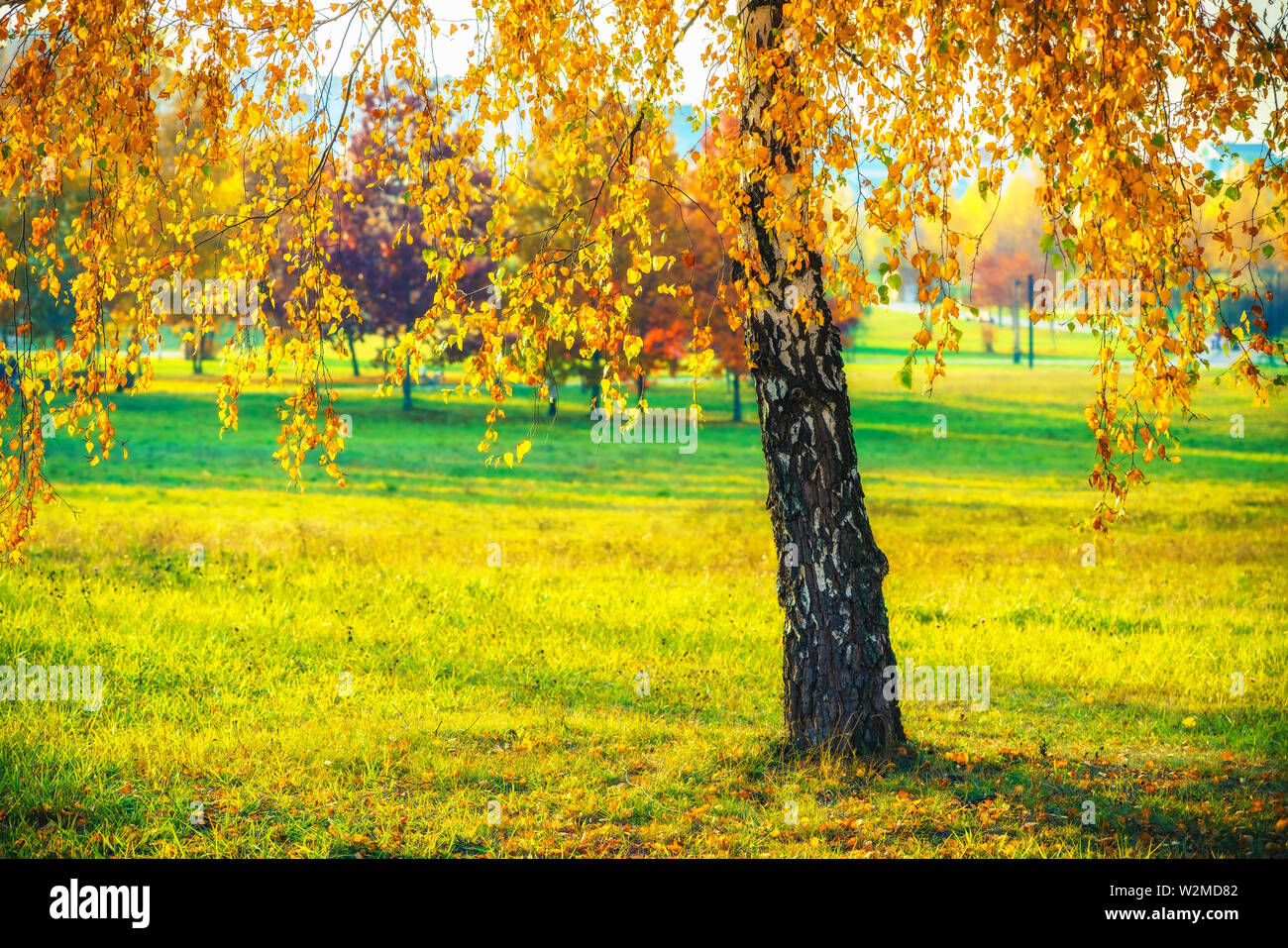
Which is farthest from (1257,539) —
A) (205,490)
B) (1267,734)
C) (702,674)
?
(205,490)

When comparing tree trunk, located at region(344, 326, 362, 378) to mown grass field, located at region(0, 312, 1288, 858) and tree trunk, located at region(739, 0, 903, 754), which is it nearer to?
mown grass field, located at region(0, 312, 1288, 858)

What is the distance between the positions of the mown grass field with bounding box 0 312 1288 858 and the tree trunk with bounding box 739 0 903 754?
0.54 meters

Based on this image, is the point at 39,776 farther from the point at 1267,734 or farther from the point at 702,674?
the point at 1267,734

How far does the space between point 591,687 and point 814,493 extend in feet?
10.7

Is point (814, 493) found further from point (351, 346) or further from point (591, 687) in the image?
point (351, 346)

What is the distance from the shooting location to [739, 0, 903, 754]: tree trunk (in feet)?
23.5

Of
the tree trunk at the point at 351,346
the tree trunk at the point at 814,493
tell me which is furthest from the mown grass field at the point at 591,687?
the tree trunk at the point at 351,346

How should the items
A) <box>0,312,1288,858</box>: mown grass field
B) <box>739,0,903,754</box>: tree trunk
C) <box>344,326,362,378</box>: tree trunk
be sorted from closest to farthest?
<box>0,312,1288,858</box>: mown grass field < <box>739,0,903,754</box>: tree trunk < <box>344,326,362,378</box>: tree trunk

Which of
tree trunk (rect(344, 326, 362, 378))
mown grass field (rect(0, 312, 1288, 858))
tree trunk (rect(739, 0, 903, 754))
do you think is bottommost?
mown grass field (rect(0, 312, 1288, 858))

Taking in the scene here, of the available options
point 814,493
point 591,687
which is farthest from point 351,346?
point 814,493

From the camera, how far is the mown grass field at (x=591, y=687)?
6590mm

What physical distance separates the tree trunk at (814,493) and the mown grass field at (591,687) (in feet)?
1.78

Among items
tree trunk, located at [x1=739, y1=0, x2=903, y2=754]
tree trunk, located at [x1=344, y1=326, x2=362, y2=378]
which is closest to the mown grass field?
tree trunk, located at [x1=739, y1=0, x2=903, y2=754]

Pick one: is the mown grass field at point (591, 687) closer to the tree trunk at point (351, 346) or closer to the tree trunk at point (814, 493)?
the tree trunk at point (814, 493)
